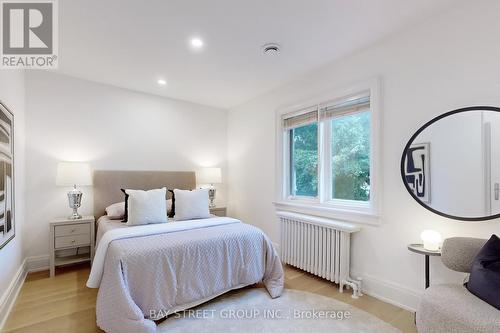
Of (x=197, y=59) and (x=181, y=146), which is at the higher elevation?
(x=197, y=59)

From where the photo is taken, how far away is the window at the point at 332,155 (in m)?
2.54

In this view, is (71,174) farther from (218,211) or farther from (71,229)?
(218,211)

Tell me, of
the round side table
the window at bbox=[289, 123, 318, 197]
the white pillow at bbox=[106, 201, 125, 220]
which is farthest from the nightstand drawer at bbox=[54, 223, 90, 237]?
the round side table

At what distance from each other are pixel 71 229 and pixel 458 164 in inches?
155

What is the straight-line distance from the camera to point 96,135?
3.46 meters

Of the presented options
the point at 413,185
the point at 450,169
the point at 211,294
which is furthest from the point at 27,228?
the point at 450,169

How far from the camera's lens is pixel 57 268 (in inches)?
120

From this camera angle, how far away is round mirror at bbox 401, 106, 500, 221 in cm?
173

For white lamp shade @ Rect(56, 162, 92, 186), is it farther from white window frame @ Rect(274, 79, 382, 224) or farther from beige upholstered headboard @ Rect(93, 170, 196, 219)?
white window frame @ Rect(274, 79, 382, 224)

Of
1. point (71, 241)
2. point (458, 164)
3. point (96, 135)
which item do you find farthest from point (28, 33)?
point (458, 164)

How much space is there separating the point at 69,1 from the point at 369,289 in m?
3.55

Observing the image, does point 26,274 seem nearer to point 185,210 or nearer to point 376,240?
point 185,210

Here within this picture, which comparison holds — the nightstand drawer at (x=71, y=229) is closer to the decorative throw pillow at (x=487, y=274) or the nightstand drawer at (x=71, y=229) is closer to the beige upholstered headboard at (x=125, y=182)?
the beige upholstered headboard at (x=125, y=182)

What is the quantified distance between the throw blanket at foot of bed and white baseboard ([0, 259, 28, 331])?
713 millimetres
